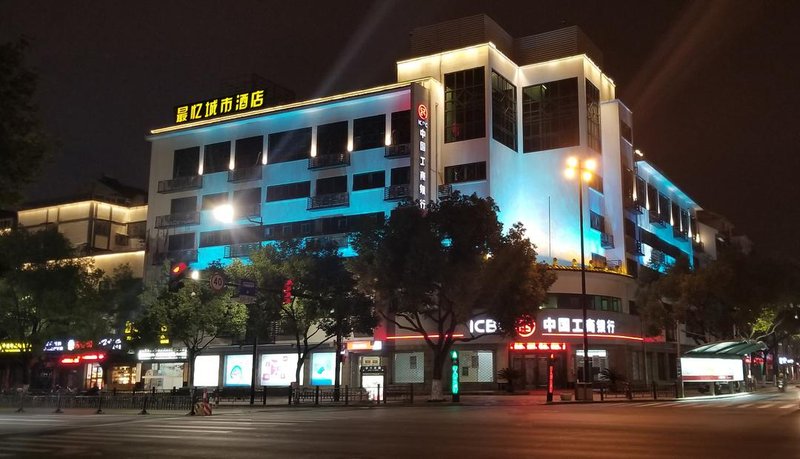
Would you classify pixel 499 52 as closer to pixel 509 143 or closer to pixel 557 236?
pixel 509 143

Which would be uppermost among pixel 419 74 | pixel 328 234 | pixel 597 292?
pixel 419 74

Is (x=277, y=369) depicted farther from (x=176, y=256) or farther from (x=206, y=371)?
(x=176, y=256)

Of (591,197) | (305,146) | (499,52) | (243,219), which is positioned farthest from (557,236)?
(243,219)

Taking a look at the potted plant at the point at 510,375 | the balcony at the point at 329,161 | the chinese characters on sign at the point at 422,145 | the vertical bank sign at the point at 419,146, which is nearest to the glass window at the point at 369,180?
the balcony at the point at 329,161

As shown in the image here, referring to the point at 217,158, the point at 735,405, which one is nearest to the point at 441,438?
the point at 735,405

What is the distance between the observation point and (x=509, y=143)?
185ft

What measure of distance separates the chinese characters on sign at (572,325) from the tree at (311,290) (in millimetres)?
14037

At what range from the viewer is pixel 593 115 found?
58562 millimetres

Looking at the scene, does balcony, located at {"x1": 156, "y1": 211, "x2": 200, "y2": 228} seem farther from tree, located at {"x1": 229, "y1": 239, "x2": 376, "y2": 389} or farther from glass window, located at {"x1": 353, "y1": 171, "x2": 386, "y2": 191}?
tree, located at {"x1": 229, "y1": 239, "x2": 376, "y2": 389}

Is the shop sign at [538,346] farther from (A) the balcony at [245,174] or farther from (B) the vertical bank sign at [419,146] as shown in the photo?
(A) the balcony at [245,174]

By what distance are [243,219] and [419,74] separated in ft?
63.7

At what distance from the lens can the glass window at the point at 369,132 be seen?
5459 centimetres

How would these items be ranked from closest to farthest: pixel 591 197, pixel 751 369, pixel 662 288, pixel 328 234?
pixel 662 288 < pixel 328 234 < pixel 591 197 < pixel 751 369

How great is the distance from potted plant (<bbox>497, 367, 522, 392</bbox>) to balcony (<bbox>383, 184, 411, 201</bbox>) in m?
14.6
